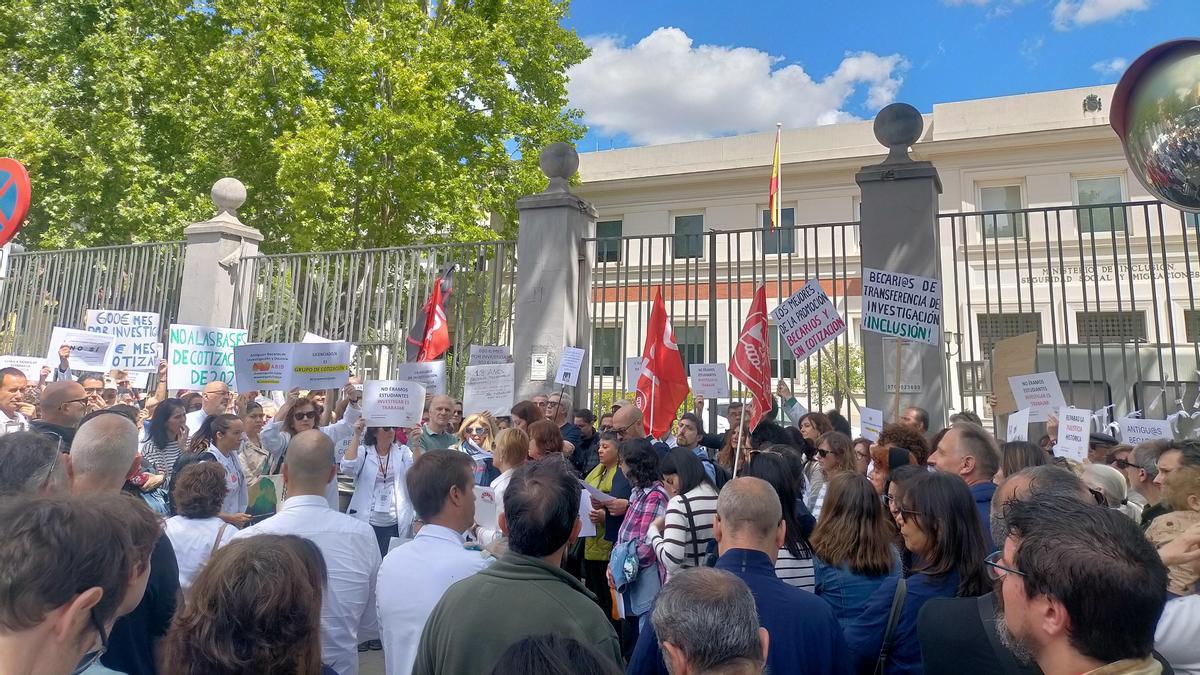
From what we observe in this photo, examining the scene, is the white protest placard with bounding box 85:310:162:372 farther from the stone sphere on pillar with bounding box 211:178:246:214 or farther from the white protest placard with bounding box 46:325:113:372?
the stone sphere on pillar with bounding box 211:178:246:214

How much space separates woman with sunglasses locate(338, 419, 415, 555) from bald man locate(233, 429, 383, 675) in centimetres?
281

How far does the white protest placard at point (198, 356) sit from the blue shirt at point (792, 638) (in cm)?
748

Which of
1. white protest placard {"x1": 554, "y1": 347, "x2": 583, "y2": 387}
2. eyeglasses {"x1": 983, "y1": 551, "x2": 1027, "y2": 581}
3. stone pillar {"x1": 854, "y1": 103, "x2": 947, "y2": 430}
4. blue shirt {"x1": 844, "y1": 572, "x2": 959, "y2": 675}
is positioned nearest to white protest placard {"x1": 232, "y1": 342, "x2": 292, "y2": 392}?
white protest placard {"x1": 554, "y1": 347, "x2": 583, "y2": 387}

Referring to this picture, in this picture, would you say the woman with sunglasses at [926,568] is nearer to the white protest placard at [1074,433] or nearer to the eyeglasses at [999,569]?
the eyeglasses at [999,569]

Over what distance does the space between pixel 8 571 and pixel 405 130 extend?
1753 cm

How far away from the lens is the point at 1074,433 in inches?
250

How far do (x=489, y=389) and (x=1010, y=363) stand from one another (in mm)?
5306

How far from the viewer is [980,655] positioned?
2.25 m

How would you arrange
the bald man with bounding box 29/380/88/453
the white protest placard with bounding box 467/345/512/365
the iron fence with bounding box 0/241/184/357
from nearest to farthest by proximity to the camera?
the bald man with bounding box 29/380/88/453
the white protest placard with bounding box 467/345/512/365
the iron fence with bounding box 0/241/184/357

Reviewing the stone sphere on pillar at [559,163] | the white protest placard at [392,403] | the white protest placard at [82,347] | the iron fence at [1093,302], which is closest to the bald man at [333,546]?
the white protest placard at [392,403]

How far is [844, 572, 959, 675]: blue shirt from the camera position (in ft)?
9.43

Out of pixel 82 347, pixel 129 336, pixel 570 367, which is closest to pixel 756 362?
pixel 570 367

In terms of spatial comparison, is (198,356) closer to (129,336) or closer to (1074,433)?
(129,336)

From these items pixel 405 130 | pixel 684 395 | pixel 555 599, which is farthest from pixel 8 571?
pixel 405 130
